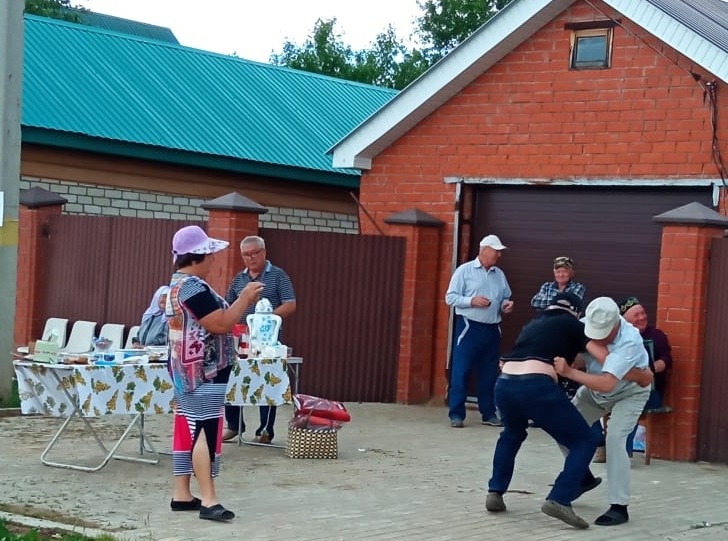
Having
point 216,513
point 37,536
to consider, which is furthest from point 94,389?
point 37,536

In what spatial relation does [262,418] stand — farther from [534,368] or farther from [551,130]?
[551,130]

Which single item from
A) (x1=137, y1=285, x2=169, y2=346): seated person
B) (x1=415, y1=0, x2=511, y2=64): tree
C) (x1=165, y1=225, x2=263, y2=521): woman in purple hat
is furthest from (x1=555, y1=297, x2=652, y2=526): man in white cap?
(x1=415, y1=0, x2=511, y2=64): tree

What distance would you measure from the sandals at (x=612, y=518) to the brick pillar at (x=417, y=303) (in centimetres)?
634

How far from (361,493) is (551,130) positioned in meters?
6.01

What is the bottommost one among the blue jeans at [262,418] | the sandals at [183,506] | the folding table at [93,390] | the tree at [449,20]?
the sandals at [183,506]

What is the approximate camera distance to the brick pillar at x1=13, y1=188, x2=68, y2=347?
16219 mm

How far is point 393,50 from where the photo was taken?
5288 cm

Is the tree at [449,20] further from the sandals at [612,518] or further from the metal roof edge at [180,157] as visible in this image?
the sandals at [612,518]

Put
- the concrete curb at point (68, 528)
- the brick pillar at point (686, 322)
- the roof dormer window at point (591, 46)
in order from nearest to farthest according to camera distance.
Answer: the concrete curb at point (68, 528), the brick pillar at point (686, 322), the roof dormer window at point (591, 46)

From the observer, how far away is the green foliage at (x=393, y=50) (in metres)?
44.4

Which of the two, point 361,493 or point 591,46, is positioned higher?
point 591,46

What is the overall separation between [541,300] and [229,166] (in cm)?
750

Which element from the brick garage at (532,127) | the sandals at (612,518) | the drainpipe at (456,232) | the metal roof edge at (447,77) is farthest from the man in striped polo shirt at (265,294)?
the metal roof edge at (447,77)

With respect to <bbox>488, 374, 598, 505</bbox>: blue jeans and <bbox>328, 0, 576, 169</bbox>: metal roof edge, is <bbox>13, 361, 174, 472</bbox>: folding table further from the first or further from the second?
<bbox>328, 0, 576, 169</bbox>: metal roof edge
